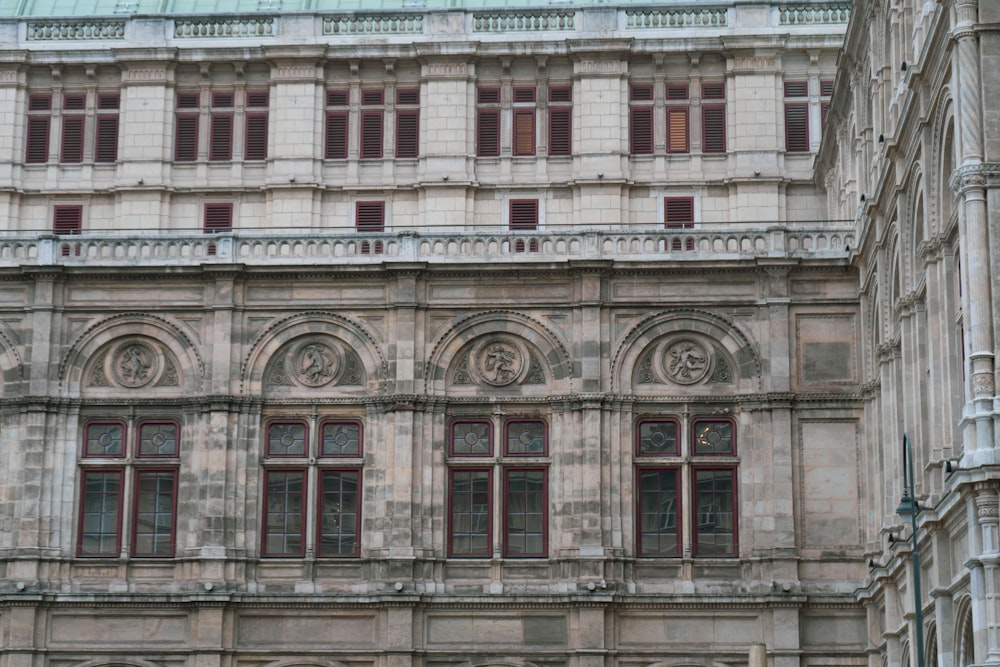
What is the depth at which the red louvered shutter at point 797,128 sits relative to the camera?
58650 mm

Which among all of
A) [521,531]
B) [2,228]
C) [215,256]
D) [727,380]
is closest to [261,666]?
[521,531]

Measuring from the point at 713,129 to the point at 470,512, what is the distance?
608 inches

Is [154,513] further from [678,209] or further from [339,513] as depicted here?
[678,209]

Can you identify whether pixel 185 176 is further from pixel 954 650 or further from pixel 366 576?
pixel 954 650

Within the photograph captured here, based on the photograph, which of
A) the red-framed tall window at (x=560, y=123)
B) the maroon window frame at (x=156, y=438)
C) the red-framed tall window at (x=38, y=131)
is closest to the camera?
the maroon window frame at (x=156, y=438)

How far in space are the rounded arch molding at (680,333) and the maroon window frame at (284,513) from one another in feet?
28.1

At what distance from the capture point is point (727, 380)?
50.5m

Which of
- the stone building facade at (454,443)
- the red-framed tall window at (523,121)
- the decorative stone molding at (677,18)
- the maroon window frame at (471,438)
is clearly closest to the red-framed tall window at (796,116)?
the decorative stone molding at (677,18)

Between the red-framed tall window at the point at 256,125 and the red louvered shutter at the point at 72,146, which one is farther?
the red louvered shutter at the point at 72,146

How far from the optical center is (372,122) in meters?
59.7

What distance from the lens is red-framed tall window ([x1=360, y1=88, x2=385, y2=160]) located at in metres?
59.5

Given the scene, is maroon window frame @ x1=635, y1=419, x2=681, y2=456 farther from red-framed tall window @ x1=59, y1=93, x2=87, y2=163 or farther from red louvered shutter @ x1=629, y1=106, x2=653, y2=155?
Result: red-framed tall window @ x1=59, y1=93, x2=87, y2=163

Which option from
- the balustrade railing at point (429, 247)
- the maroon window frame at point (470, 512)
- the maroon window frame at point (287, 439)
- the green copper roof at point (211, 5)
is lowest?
the maroon window frame at point (470, 512)

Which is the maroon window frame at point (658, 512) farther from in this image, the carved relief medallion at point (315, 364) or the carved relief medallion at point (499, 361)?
the carved relief medallion at point (315, 364)
